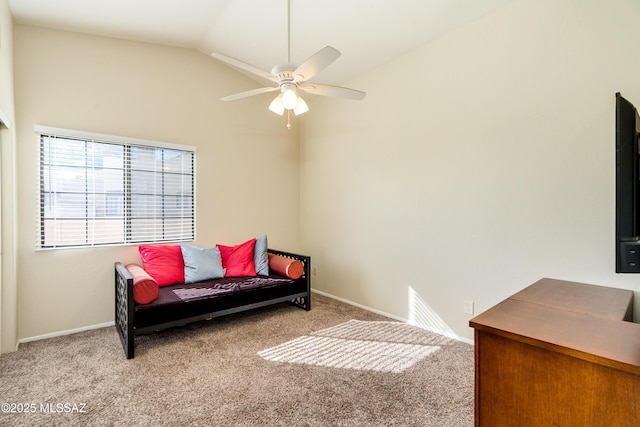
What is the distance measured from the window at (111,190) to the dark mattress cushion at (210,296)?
2.75 feet

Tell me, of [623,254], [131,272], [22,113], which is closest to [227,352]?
[131,272]

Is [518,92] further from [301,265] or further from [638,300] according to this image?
[301,265]

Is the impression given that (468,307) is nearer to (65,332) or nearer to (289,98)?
(289,98)

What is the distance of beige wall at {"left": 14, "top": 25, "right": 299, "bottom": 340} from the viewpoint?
2.84 m

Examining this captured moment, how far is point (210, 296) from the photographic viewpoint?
3.00m

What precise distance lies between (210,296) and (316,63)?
2.35 m

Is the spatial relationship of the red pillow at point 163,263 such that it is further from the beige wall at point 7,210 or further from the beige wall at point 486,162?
the beige wall at point 486,162

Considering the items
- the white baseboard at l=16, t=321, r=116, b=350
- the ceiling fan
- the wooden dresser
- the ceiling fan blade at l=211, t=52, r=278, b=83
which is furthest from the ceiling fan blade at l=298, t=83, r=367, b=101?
the white baseboard at l=16, t=321, r=116, b=350

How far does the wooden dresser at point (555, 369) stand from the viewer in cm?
98

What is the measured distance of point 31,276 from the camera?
112 inches

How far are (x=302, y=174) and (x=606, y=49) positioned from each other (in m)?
3.59

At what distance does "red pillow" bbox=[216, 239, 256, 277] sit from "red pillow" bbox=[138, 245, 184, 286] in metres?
0.52

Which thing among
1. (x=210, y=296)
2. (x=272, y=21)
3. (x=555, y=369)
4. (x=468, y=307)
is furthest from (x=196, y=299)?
(x=272, y=21)

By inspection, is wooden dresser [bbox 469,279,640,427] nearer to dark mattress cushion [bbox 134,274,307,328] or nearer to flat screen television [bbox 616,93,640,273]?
flat screen television [bbox 616,93,640,273]
